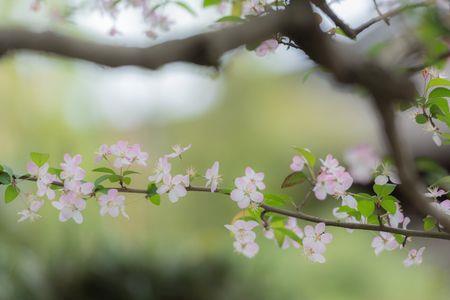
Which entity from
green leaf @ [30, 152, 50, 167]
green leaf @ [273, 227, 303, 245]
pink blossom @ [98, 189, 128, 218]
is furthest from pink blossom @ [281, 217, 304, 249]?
green leaf @ [30, 152, 50, 167]

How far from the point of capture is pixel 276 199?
821 mm

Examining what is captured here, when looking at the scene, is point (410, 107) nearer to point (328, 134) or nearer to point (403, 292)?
point (403, 292)

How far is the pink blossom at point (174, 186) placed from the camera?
2.59 feet

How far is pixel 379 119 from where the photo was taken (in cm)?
40

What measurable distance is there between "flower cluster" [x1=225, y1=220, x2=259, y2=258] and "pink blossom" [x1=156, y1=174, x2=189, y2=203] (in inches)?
3.4

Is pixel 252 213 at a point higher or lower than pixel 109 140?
lower

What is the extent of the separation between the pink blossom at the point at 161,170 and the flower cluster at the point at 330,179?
0.59 feet

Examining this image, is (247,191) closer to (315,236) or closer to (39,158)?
(315,236)

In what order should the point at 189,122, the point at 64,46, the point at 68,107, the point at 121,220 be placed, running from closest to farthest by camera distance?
the point at 64,46 < the point at 121,220 < the point at 68,107 < the point at 189,122

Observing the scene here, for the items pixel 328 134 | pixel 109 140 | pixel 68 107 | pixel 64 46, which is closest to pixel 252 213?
pixel 64 46

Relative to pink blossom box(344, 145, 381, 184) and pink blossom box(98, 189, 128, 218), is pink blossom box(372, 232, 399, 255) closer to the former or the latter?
pink blossom box(344, 145, 381, 184)

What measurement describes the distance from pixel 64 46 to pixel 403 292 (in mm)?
3591

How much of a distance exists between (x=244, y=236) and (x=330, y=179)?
156 mm

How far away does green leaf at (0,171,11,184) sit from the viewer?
2.55 feet
